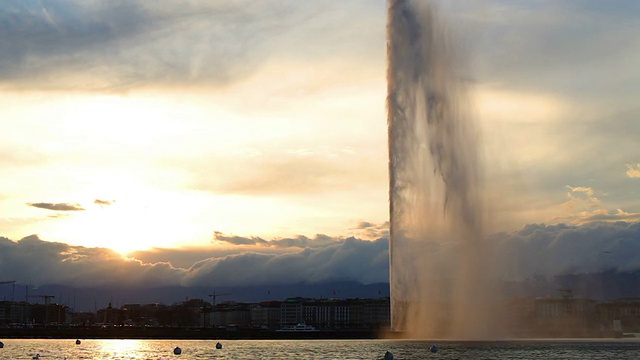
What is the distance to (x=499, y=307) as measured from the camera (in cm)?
9544

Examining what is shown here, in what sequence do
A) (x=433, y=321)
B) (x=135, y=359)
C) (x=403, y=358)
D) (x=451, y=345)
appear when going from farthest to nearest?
(x=433, y=321) < (x=451, y=345) < (x=135, y=359) < (x=403, y=358)

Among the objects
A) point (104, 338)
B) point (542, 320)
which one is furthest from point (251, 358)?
point (542, 320)

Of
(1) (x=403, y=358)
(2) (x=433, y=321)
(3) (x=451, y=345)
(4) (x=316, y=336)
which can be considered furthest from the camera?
(4) (x=316, y=336)

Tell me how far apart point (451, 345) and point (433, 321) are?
24.0ft

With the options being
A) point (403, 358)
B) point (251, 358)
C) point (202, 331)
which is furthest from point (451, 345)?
point (202, 331)

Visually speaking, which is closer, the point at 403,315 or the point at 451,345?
the point at 451,345

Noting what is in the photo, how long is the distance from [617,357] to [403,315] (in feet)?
80.8

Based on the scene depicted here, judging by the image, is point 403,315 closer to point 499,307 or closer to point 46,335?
point 499,307

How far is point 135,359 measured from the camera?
3250 inches

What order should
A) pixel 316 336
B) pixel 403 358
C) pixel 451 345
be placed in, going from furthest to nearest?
pixel 316 336 → pixel 451 345 → pixel 403 358

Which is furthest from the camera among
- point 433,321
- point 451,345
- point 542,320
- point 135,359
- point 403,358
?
point 542,320

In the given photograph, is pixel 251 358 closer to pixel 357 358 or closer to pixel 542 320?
pixel 357 358

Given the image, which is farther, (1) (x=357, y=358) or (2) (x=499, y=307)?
(2) (x=499, y=307)

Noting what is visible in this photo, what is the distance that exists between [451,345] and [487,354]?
945cm
